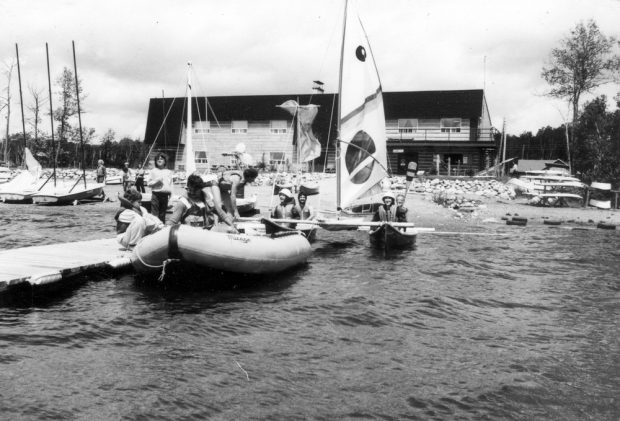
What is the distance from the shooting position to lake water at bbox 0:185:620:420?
6.13 meters

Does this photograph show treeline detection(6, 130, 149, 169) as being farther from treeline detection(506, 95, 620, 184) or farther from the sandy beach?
treeline detection(506, 95, 620, 184)

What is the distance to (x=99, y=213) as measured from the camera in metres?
24.6

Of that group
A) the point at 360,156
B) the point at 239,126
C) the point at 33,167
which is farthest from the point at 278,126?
the point at 360,156

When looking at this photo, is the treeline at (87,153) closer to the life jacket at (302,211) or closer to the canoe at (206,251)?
the life jacket at (302,211)

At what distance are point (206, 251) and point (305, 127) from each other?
550 inches

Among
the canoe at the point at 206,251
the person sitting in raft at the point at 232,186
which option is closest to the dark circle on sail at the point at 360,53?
the person sitting in raft at the point at 232,186

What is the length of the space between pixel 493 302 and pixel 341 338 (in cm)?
355

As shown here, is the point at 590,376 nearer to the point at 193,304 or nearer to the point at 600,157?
the point at 193,304

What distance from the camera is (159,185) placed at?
554 inches

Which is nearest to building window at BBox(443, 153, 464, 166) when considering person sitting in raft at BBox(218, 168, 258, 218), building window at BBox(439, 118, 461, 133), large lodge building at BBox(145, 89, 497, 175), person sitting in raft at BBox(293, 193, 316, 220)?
large lodge building at BBox(145, 89, 497, 175)

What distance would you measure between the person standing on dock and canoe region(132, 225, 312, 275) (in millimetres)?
4057

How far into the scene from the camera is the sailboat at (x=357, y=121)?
52.5 feet

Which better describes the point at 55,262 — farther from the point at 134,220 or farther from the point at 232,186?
the point at 232,186

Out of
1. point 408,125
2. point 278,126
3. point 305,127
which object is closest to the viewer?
point 305,127
